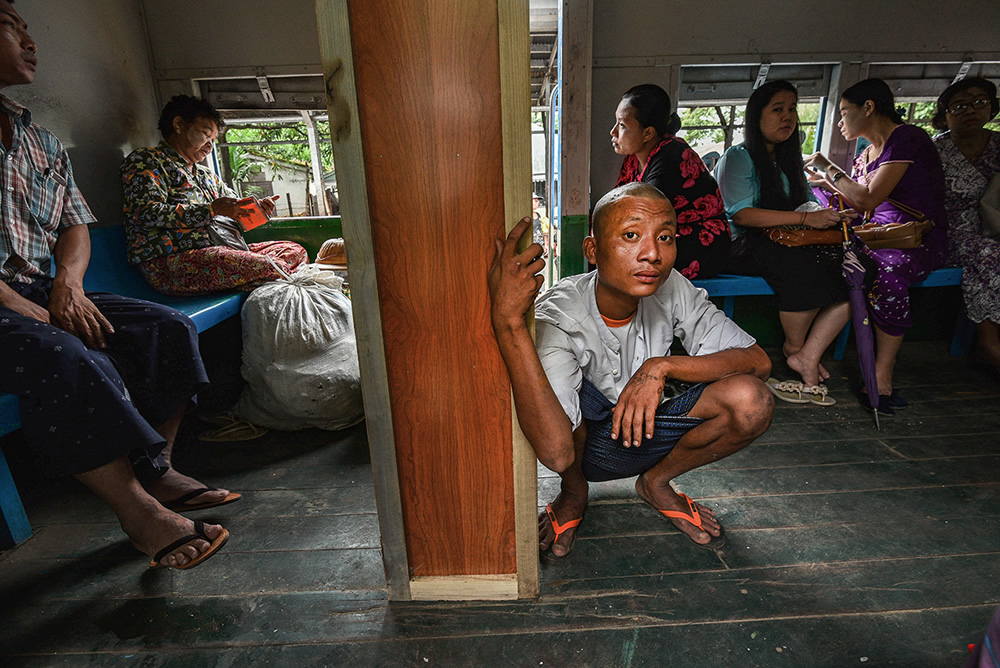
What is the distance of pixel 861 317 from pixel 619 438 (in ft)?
6.12

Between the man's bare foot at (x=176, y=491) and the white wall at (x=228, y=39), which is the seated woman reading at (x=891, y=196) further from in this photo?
the white wall at (x=228, y=39)

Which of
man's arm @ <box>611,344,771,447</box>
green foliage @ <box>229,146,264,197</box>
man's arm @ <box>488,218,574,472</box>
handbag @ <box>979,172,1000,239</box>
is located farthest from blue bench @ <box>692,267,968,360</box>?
green foliage @ <box>229,146,264,197</box>

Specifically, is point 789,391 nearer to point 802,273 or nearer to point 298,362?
point 802,273

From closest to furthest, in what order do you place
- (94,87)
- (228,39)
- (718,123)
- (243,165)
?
(94,87) < (228,39) < (718,123) < (243,165)

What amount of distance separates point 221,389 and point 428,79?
2.29 meters

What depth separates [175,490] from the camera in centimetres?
193

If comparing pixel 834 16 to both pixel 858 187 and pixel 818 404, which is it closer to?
pixel 858 187

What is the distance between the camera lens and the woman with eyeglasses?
2.95 metres

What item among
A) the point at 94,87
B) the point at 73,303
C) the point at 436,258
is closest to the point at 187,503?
the point at 73,303

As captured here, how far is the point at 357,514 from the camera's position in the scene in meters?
1.89

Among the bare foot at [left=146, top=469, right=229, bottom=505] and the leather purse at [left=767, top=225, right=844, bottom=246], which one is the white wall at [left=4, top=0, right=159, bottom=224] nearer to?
the bare foot at [left=146, top=469, right=229, bottom=505]

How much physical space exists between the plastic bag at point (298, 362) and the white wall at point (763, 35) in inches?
82.9

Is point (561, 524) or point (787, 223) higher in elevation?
point (787, 223)

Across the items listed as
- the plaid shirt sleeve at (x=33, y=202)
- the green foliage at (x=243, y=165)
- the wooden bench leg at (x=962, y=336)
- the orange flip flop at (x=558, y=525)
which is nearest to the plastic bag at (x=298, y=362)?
the plaid shirt sleeve at (x=33, y=202)
